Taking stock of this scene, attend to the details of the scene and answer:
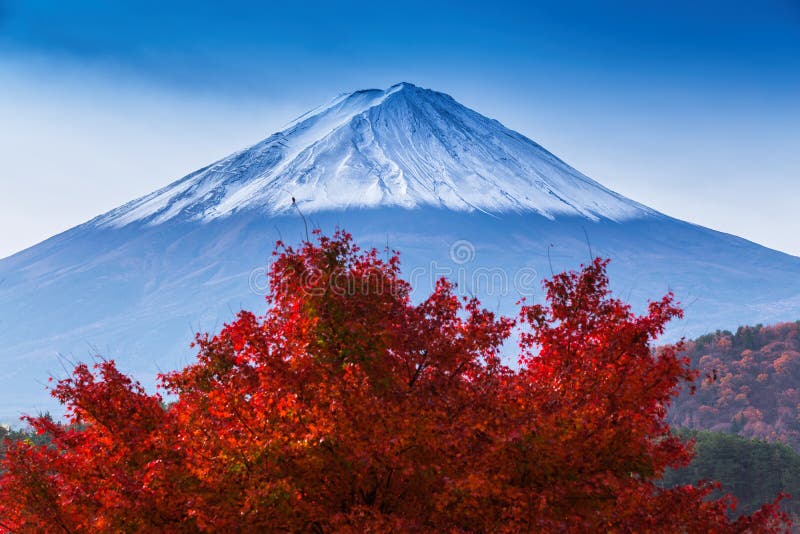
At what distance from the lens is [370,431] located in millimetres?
9812

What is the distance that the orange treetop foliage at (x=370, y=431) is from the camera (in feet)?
31.1

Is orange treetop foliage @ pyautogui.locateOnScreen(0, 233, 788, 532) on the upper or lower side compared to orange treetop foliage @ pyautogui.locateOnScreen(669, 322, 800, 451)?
upper

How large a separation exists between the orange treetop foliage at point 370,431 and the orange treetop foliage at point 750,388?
60415 mm

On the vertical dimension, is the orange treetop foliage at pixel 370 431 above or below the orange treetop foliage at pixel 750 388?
above

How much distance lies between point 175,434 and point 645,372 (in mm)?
6470

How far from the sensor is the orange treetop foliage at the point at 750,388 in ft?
→ 229

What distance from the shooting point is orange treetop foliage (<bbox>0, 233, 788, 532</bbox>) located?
373 inches

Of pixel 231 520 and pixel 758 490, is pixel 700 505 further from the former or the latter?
pixel 758 490

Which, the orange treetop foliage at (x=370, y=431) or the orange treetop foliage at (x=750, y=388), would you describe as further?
the orange treetop foliage at (x=750, y=388)

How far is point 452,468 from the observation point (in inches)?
385

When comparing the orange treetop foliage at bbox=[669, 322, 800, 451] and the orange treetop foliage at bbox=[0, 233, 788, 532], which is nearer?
the orange treetop foliage at bbox=[0, 233, 788, 532]

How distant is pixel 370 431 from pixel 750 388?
71.3m

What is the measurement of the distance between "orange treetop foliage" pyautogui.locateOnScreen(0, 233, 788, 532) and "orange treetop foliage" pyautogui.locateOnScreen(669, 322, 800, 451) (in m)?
60.4

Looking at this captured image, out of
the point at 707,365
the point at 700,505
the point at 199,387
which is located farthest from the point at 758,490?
the point at 199,387
